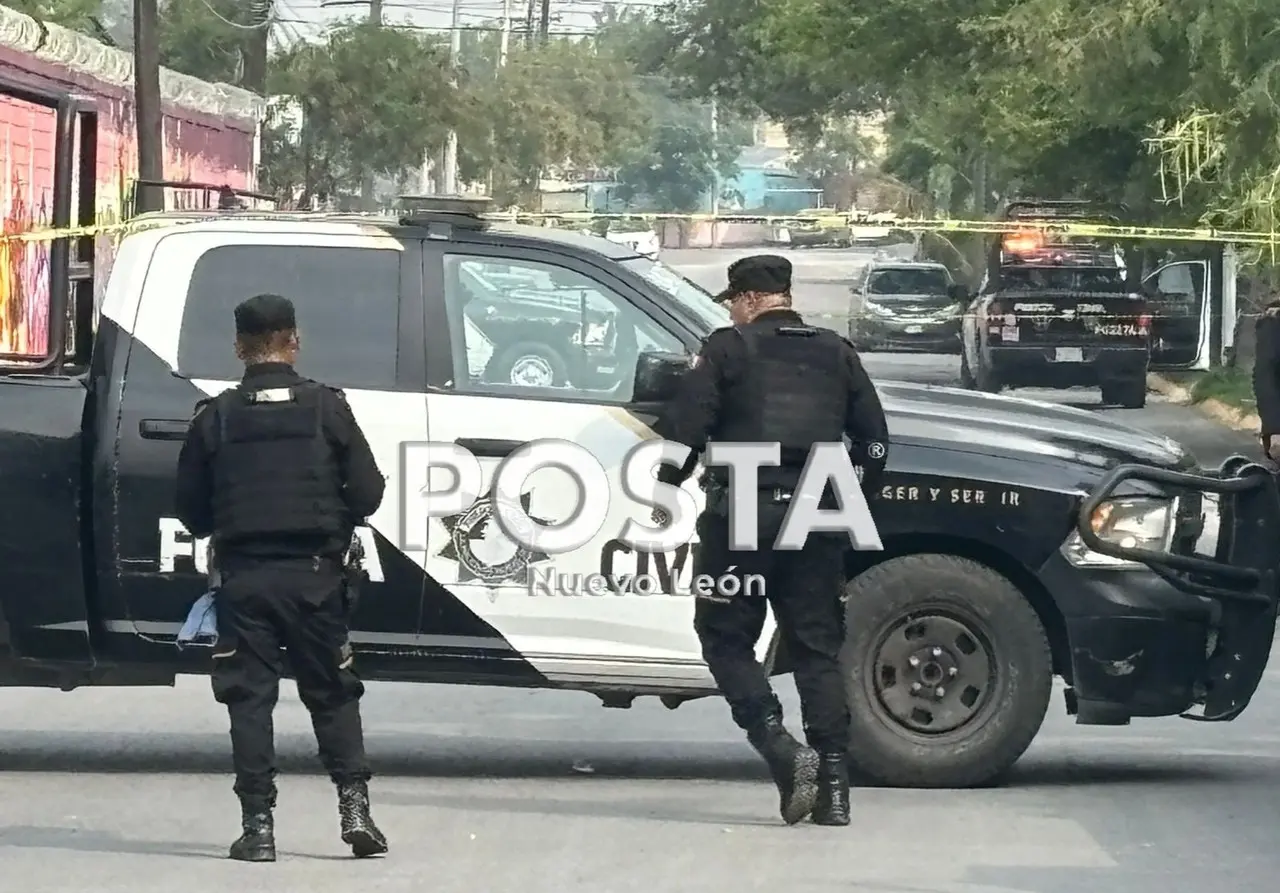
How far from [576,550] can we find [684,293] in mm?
1026

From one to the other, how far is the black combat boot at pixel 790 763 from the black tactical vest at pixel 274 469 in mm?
1476

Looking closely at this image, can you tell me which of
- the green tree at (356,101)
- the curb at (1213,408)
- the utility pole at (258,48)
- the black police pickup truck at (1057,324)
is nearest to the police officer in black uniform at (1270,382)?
the curb at (1213,408)

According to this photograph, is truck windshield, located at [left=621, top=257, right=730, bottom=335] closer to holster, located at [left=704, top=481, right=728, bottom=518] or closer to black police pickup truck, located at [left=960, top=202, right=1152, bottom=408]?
holster, located at [left=704, top=481, right=728, bottom=518]

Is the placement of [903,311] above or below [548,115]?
below

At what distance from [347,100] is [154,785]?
141 ft

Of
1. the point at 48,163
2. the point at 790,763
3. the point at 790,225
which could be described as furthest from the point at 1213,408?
the point at 790,763

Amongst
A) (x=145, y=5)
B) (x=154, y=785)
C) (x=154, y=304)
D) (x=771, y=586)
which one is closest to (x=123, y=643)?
(x=154, y=785)

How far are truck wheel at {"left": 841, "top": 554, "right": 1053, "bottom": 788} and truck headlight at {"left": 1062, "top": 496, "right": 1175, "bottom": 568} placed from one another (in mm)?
246

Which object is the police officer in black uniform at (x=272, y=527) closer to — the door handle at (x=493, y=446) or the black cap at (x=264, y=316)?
the black cap at (x=264, y=316)

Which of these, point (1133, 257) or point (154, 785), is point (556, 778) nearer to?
point (154, 785)

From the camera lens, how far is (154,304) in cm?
802

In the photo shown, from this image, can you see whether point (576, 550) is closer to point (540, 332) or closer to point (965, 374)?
point (540, 332)

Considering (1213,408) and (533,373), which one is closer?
(533,373)

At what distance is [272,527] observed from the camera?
6715mm
